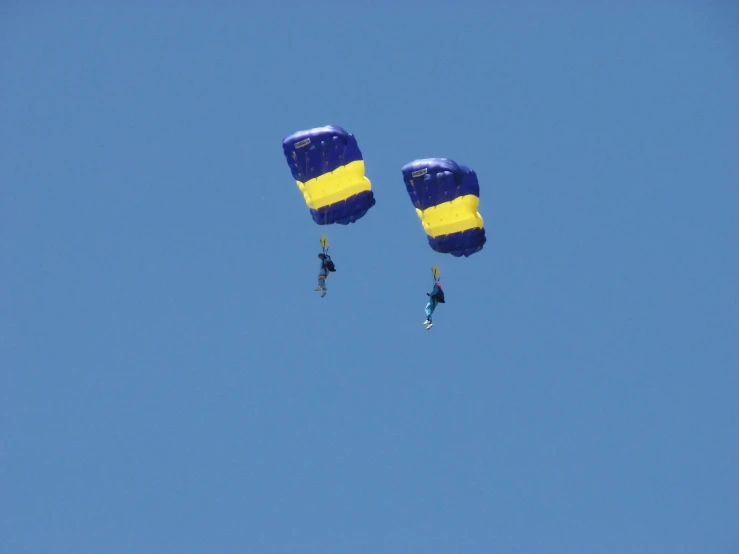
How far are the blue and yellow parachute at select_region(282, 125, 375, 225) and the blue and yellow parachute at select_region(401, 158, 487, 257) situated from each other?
1.15 m

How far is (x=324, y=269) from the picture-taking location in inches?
2886

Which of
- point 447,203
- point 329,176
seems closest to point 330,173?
point 329,176

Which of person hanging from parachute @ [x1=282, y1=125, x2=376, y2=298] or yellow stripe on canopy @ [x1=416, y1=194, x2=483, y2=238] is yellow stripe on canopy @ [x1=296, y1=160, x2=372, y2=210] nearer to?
person hanging from parachute @ [x1=282, y1=125, x2=376, y2=298]

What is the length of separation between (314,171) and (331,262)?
237cm

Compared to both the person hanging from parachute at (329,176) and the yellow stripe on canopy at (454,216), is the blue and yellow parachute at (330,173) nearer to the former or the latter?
the person hanging from parachute at (329,176)

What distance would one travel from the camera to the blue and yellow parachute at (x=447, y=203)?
72438mm

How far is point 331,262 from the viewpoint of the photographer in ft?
241

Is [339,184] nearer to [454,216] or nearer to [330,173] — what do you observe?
[330,173]

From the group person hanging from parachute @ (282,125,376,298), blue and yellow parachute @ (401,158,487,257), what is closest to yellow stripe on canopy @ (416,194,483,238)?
blue and yellow parachute @ (401,158,487,257)

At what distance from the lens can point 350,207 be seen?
73000 millimetres

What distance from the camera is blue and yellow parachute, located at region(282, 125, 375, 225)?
237 ft

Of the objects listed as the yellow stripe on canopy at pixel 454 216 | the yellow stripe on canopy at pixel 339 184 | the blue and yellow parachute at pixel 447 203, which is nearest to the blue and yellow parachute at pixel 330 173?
the yellow stripe on canopy at pixel 339 184

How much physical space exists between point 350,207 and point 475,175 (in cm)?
310

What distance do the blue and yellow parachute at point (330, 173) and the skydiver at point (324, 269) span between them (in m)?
0.86
